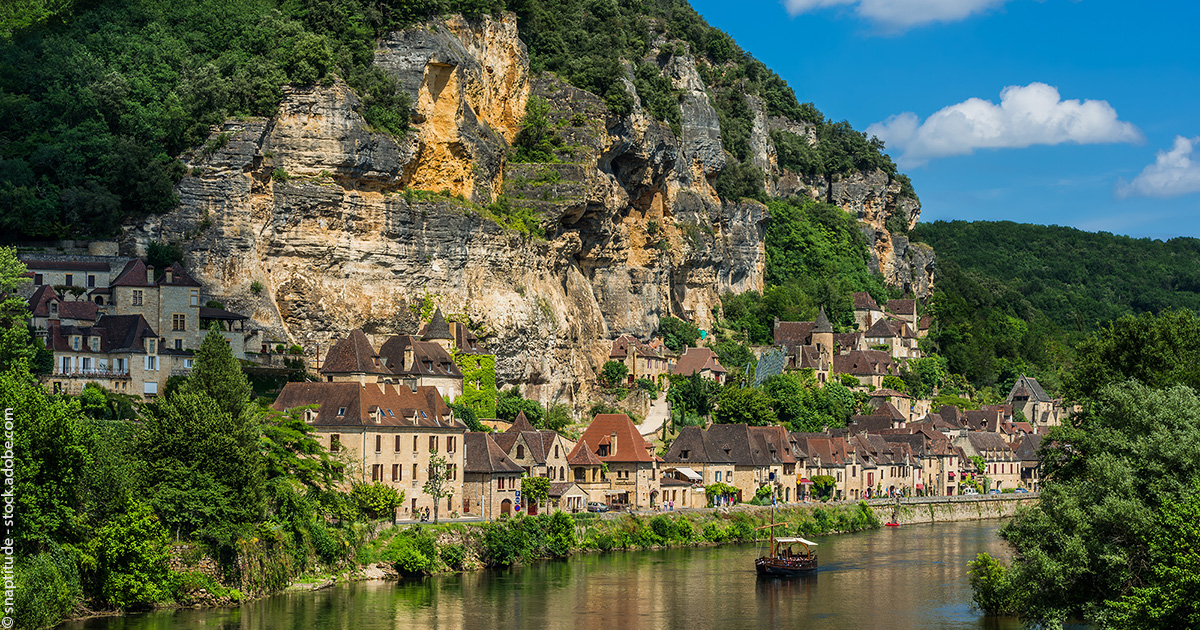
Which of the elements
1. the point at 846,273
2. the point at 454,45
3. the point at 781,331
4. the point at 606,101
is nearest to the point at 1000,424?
the point at 781,331

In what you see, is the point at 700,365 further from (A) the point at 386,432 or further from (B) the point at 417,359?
(A) the point at 386,432

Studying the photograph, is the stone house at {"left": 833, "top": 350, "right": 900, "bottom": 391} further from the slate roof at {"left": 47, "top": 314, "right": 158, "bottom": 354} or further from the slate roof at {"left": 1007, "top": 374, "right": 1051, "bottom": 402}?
the slate roof at {"left": 47, "top": 314, "right": 158, "bottom": 354}

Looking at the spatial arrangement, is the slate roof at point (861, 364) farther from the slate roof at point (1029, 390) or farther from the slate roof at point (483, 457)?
the slate roof at point (483, 457)

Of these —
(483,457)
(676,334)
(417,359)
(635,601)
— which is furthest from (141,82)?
(676,334)

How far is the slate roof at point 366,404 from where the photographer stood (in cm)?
7412

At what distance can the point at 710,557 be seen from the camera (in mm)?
80375

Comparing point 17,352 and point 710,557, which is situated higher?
point 17,352

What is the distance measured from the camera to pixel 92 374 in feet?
259

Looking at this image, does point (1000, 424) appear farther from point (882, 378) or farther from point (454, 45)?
point (454, 45)

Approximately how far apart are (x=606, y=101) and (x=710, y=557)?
59704 millimetres

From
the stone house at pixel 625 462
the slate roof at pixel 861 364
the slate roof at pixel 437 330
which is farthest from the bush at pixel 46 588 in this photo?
the slate roof at pixel 861 364

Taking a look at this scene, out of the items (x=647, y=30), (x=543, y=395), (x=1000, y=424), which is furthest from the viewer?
(x=647, y=30)

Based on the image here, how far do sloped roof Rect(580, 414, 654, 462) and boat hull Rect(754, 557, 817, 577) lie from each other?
824 inches

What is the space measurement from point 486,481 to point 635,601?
795 inches
